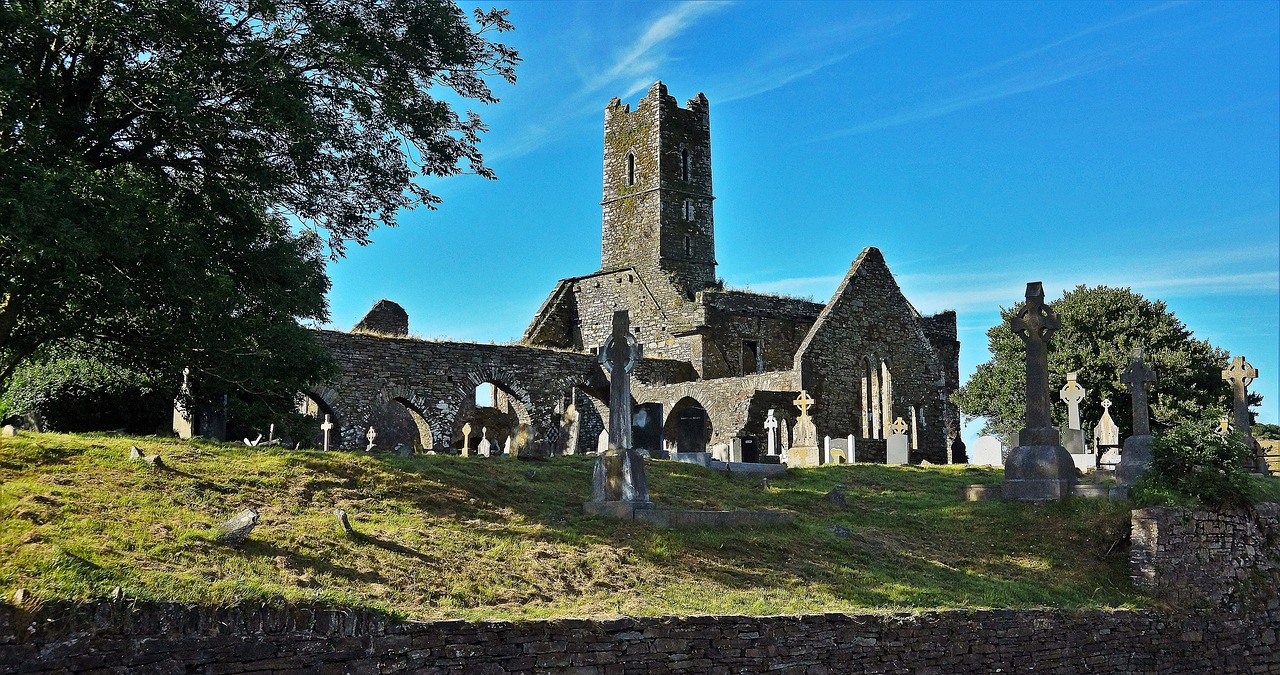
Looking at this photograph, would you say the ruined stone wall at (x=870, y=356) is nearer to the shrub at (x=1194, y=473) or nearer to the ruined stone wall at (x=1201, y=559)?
the shrub at (x=1194, y=473)

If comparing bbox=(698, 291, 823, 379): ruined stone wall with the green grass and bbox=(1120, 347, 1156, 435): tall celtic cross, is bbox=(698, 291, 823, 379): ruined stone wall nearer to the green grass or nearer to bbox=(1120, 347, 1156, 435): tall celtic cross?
bbox=(1120, 347, 1156, 435): tall celtic cross

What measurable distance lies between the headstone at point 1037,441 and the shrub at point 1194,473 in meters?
1.27

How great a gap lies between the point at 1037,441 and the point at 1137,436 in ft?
6.22

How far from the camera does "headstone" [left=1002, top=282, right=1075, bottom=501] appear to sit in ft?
56.4

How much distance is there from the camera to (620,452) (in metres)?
14.4

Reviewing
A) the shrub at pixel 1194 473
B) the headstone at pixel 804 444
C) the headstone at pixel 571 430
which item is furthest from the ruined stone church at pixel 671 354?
the shrub at pixel 1194 473

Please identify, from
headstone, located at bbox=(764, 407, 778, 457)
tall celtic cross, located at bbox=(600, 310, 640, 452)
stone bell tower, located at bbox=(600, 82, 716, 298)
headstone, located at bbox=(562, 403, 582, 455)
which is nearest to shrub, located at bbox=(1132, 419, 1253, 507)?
tall celtic cross, located at bbox=(600, 310, 640, 452)

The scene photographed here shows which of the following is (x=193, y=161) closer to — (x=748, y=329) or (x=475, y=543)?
(x=475, y=543)

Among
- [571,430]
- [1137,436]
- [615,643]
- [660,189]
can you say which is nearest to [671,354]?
[660,189]

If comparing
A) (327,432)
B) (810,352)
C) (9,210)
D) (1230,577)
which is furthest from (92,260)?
(810,352)

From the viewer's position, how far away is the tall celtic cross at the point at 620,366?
14954mm

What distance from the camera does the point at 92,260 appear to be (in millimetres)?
12227

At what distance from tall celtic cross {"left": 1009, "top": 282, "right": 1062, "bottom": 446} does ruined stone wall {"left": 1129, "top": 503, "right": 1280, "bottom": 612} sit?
8.75 feet

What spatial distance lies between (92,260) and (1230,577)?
46.7ft
